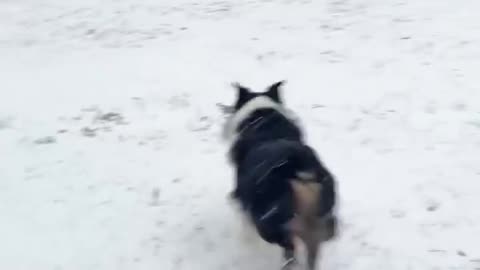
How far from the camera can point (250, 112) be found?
526 centimetres

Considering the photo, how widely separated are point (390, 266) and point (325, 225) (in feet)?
2.61

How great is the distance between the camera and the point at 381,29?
9.38 metres

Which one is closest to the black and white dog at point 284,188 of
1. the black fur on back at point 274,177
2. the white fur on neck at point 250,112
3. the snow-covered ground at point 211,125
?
the black fur on back at point 274,177

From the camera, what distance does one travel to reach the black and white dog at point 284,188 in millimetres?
4059

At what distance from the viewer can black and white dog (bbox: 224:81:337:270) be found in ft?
13.3

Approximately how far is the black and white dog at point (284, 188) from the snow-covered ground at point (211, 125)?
555mm

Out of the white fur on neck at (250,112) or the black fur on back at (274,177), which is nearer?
the black fur on back at (274,177)

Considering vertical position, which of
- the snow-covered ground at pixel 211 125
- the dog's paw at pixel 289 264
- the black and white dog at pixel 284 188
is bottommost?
the snow-covered ground at pixel 211 125

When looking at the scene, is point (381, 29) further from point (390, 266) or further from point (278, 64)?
point (390, 266)

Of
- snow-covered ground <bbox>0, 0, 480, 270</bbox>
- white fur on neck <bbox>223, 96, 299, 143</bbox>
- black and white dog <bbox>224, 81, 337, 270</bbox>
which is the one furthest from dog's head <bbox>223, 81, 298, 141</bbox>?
snow-covered ground <bbox>0, 0, 480, 270</bbox>

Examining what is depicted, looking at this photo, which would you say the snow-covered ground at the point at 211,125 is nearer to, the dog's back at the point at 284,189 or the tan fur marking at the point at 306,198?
the dog's back at the point at 284,189

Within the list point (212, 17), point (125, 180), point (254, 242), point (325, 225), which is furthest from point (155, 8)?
point (325, 225)

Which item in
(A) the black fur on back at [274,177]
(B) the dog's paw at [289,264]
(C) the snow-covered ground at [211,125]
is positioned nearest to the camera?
(A) the black fur on back at [274,177]

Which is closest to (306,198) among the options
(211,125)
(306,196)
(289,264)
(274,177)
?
(306,196)
